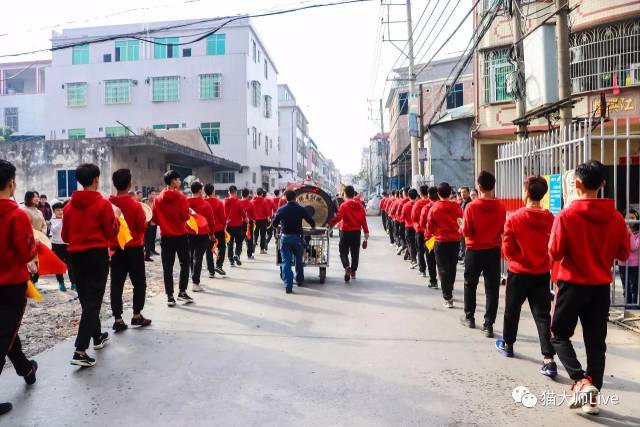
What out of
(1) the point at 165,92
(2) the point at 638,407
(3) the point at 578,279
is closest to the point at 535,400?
(2) the point at 638,407

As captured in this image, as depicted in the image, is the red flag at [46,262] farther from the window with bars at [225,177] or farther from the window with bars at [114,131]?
the window with bars at [114,131]

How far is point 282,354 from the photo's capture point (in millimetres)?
5508

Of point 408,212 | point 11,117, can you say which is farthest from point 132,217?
point 11,117

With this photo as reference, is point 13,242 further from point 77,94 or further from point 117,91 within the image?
point 77,94

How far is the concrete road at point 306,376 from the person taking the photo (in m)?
4.00

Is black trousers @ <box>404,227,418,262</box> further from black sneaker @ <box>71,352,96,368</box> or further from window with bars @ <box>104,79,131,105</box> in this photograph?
window with bars @ <box>104,79,131,105</box>

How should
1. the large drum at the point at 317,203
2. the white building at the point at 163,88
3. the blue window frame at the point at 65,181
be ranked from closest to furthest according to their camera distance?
1. the large drum at the point at 317,203
2. the blue window frame at the point at 65,181
3. the white building at the point at 163,88

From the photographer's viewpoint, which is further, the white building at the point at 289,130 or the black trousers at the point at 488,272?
the white building at the point at 289,130

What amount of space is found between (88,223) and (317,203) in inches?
228

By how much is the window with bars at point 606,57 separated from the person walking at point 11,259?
14197mm

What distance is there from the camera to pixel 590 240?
13.5ft

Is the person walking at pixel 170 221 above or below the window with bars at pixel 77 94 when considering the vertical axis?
below

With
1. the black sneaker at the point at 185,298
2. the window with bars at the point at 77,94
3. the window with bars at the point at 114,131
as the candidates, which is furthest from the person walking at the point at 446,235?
the window with bars at the point at 77,94

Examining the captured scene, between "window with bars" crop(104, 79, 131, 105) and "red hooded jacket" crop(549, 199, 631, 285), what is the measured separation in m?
37.0
